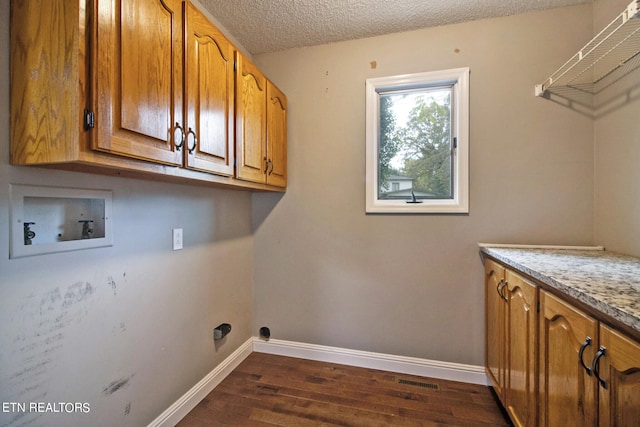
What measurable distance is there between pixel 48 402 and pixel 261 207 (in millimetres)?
1582

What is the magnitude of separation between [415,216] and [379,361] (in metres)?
Result: 1.13

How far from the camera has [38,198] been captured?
3.14 ft

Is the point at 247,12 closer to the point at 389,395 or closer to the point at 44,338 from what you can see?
the point at 44,338

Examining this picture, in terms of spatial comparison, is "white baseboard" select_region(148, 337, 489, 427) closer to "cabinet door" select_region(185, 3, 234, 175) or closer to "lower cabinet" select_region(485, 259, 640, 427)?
"lower cabinet" select_region(485, 259, 640, 427)

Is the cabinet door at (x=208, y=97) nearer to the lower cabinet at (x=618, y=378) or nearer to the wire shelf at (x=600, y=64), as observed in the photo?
the lower cabinet at (x=618, y=378)

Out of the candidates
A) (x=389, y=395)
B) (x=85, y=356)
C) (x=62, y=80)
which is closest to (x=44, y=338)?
(x=85, y=356)

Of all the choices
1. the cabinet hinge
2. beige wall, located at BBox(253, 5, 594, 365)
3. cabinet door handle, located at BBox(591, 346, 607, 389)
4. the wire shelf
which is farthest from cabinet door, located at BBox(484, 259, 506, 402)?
the cabinet hinge

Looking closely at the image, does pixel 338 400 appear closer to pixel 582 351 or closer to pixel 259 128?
pixel 582 351

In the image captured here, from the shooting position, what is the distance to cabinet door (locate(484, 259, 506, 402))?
1.50 m

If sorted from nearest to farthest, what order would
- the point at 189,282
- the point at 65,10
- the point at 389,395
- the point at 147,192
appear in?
1. the point at 65,10
2. the point at 147,192
3. the point at 189,282
4. the point at 389,395

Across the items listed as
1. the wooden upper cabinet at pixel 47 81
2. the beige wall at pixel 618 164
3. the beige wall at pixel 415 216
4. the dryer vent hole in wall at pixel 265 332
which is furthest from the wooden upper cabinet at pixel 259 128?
the beige wall at pixel 618 164

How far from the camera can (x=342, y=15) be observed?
1.80 meters

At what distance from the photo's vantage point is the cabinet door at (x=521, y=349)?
1.16m

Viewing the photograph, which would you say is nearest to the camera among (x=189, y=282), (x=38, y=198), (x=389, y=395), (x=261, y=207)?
(x=38, y=198)
